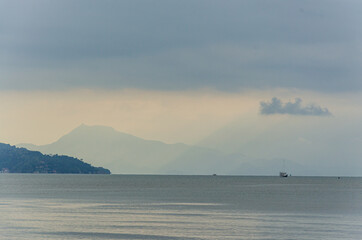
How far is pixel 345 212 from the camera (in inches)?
5217

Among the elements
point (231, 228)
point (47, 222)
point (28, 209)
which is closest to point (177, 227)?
point (231, 228)

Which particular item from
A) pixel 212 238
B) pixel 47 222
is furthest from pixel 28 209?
pixel 212 238

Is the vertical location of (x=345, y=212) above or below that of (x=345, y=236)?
above

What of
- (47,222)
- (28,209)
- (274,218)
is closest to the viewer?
(47,222)

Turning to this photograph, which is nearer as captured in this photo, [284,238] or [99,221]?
[284,238]

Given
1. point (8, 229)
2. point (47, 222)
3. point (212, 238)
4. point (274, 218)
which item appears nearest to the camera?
point (212, 238)

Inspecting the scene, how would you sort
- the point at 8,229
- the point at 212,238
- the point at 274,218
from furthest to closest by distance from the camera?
the point at 274,218 < the point at 8,229 < the point at 212,238

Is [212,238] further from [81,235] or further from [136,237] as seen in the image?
[81,235]

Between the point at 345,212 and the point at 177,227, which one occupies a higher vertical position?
the point at 345,212

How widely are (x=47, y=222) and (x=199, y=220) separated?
2578 centimetres

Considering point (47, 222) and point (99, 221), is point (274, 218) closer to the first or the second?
point (99, 221)

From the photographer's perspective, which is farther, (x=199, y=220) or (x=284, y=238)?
(x=199, y=220)

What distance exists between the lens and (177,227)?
95.0m

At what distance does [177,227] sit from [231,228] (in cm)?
835
